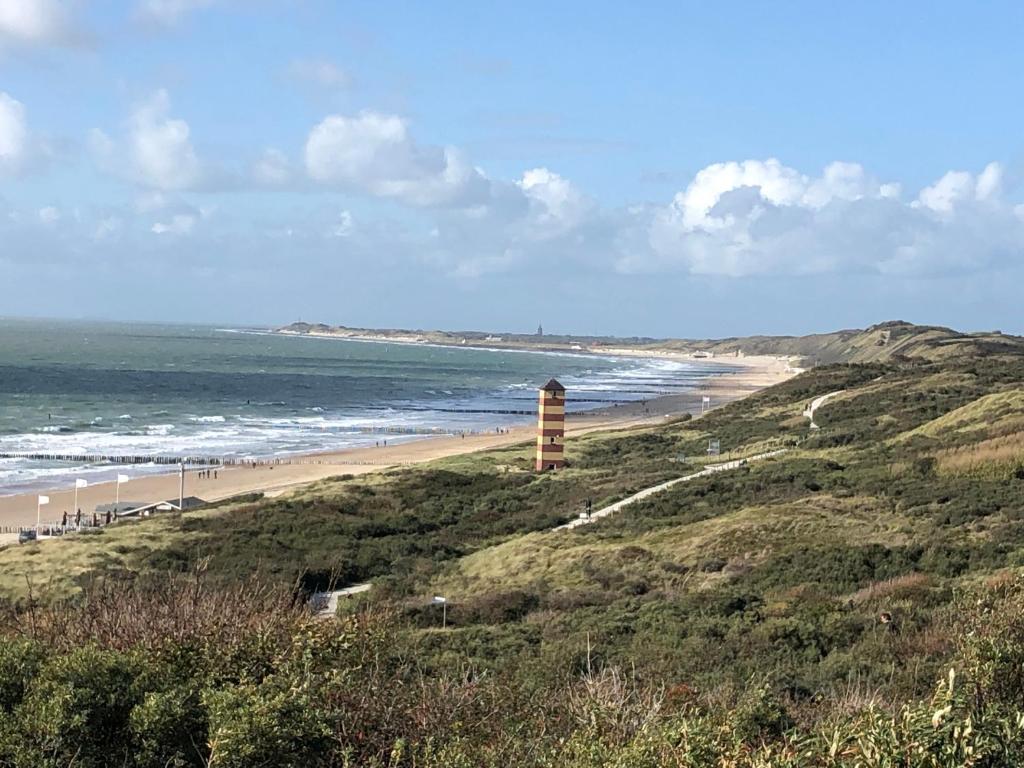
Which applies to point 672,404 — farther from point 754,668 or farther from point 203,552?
point 754,668

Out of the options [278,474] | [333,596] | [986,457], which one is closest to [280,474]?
[278,474]

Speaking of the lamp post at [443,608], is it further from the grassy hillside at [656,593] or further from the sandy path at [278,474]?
the sandy path at [278,474]

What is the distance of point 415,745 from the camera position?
633 cm

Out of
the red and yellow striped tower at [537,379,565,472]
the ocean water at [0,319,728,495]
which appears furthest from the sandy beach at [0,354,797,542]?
the red and yellow striped tower at [537,379,565,472]

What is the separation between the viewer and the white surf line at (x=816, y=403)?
49.1 meters

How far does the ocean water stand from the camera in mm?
57375

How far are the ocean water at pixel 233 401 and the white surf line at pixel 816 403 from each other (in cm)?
2454

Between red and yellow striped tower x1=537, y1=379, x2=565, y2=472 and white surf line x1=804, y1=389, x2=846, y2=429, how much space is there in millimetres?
13569

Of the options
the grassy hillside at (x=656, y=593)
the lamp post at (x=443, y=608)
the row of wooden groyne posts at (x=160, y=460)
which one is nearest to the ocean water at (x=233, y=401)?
the row of wooden groyne posts at (x=160, y=460)

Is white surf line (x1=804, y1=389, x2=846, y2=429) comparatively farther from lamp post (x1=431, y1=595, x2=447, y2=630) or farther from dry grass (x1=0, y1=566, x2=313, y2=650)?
dry grass (x1=0, y1=566, x2=313, y2=650)

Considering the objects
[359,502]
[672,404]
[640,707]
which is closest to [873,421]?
[359,502]

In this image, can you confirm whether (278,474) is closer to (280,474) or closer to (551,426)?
(280,474)

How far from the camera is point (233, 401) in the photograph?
87.4 meters

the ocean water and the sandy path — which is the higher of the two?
the ocean water
